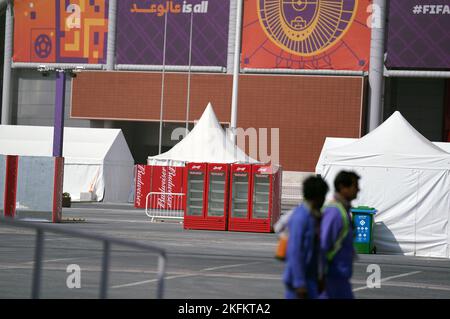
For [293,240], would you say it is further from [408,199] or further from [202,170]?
[202,170]

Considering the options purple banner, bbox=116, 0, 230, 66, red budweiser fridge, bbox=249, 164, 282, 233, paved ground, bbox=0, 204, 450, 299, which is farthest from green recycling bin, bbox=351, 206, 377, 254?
purple banner, bbox=116, 0, 230, 66

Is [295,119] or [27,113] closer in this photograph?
[295,119]

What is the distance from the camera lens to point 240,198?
3023 centimetres

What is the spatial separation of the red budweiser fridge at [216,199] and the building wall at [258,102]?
111ft

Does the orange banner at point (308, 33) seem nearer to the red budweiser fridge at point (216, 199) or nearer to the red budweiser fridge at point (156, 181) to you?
the red budweiser fridge at point (156, 181)

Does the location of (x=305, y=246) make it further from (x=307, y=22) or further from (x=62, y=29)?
(x=62, y=29)

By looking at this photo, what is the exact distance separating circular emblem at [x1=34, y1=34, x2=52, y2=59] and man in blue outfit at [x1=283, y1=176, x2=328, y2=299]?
62.8 meters

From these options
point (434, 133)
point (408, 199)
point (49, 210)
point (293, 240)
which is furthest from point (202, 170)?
point (434, 133)

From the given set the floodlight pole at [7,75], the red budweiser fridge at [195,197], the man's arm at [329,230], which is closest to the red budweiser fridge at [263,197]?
the red budweiser fridge at [195,197]

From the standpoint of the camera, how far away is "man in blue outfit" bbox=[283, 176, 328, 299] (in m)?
7.57

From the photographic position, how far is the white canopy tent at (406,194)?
931 inches

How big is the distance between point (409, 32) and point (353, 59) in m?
3.75

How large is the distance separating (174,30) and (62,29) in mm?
7715
